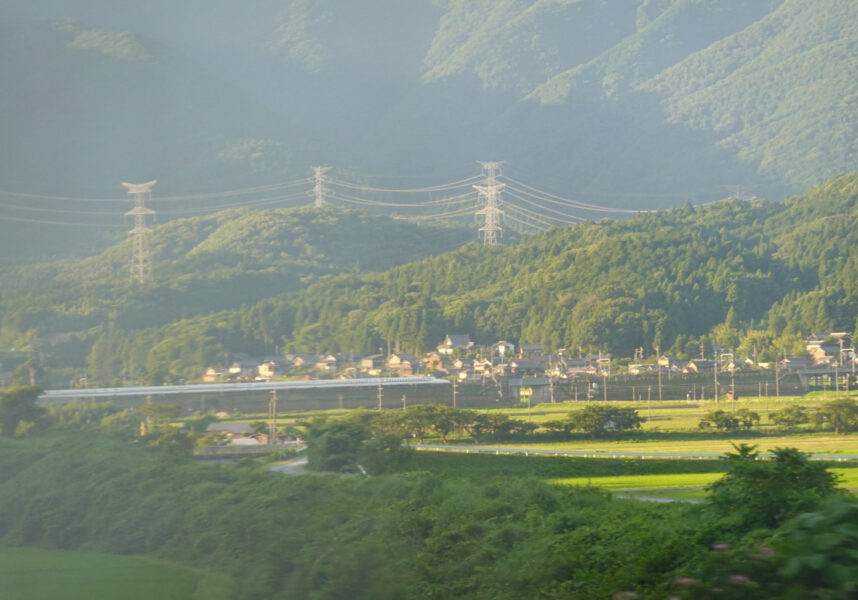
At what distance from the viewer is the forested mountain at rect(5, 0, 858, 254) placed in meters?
27.7

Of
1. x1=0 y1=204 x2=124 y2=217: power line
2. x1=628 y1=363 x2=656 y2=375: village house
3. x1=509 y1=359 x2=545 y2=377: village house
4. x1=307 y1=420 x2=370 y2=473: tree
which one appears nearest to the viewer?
x1=307 y1=420 x2=370 y2=473: tree

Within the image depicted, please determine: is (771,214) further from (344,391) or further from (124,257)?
(124,257)

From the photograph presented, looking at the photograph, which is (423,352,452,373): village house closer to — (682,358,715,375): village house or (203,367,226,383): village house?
(203,367,226,383): village house

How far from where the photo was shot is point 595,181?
41.7 m

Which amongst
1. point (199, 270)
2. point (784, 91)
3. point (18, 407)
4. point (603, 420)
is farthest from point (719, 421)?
point (784, 91)

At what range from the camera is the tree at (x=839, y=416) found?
1319 centimetres

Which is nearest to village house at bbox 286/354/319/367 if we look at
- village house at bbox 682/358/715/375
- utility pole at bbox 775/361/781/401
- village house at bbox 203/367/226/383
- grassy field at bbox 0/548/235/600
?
village house at bbox 203/367/226/383

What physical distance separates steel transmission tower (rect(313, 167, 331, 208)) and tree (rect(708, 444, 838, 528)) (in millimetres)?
24456

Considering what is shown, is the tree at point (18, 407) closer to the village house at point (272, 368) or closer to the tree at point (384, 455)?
the village house at point (272, 368)

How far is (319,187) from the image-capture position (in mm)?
31719

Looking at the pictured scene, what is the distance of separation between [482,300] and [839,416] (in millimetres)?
7158

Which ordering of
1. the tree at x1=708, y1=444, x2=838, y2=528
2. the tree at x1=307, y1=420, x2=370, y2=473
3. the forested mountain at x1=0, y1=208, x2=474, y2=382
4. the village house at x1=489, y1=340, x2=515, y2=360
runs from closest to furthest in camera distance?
the tree at x1=708, y1=444, x2=838, y2=528, the tree at x1=307, y1=420, x2=370, y2=473, the forested mountain at x1=0, y1=208, x2=474, y2=382, the village house at x1=489, y1=340, x2=515, y2=360

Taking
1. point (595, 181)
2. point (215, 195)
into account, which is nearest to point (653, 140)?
point (595, 181)

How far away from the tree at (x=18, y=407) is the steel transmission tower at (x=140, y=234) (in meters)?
5.15
